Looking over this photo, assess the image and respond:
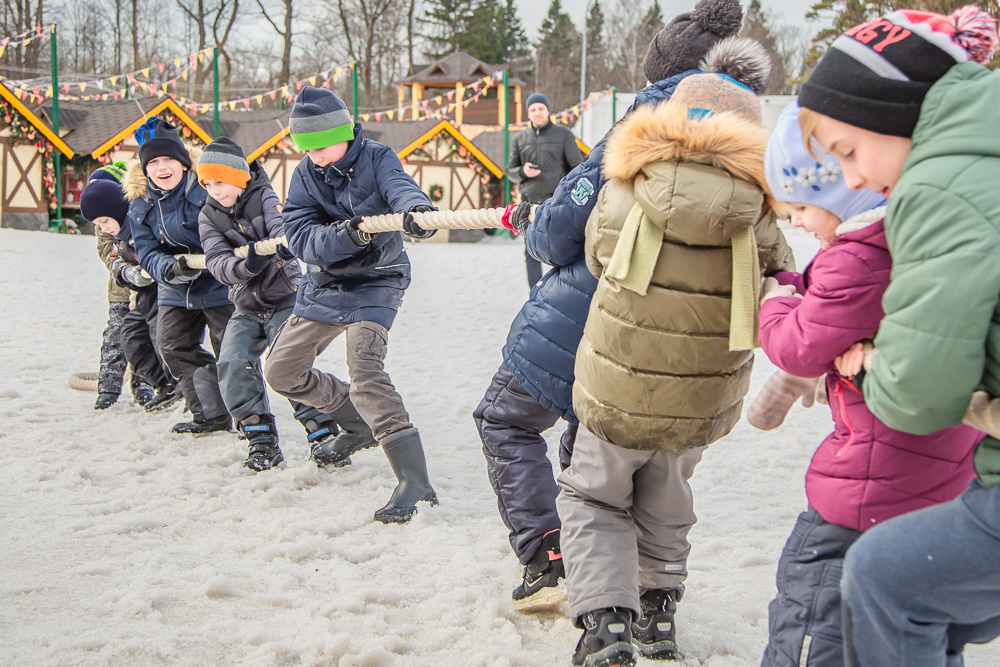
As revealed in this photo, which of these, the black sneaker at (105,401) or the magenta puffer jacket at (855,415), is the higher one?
the magenta puffer jacket at (855,415)

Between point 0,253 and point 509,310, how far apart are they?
822cm

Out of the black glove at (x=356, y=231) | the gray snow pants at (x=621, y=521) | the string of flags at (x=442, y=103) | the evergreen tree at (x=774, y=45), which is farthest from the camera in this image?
the evergreen tree at (x=774, y=45)

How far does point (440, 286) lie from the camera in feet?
37.9

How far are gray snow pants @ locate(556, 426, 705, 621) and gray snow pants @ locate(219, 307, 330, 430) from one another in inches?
98.5

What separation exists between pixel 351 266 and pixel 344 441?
102 centimetres

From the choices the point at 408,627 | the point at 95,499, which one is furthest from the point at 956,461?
the point at 95,499

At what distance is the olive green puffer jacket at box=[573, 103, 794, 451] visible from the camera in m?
2.06

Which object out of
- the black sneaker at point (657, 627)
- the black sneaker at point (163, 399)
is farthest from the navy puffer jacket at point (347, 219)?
the black sneaker at point (163, 399)

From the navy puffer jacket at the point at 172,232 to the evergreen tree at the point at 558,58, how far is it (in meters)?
49.1

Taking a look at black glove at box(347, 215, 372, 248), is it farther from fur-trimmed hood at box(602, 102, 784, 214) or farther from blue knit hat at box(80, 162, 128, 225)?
blue knit hat at box(80, 162, 128, 225)

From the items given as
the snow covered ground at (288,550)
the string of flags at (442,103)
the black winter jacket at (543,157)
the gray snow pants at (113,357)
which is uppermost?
the string of flags at (442,103)

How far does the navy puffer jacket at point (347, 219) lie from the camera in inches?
150

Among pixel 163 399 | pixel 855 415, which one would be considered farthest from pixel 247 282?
pixel 855 415

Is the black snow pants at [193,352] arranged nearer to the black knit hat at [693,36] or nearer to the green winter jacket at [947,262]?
the black knit hat at [693,36]
